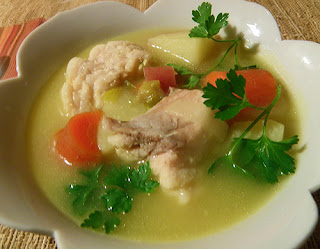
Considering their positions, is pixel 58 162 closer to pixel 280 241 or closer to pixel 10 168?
pixel 10 168

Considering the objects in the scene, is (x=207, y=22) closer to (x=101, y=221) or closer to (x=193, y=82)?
(x=193, y=82)

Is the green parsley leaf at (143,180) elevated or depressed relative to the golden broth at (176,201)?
elevated

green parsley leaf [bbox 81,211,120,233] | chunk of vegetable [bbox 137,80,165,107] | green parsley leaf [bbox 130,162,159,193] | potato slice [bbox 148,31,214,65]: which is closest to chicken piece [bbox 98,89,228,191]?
green parsley leaf [bbox 130,162,159,193]

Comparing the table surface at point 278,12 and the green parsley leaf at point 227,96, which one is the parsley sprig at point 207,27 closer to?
the green parsley leaf at point 227,96

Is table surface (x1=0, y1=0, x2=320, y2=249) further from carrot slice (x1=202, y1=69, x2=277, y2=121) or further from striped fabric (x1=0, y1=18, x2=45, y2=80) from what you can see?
carrot slice (x1=202, y1=69, x2=277, y2=121)

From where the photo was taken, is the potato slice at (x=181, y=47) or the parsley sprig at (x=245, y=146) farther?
the potato slice at (x=181, y=47)

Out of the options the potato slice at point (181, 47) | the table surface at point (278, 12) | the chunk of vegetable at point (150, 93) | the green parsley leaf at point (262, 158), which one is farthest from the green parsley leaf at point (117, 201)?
the table surface at point (278, 12)
